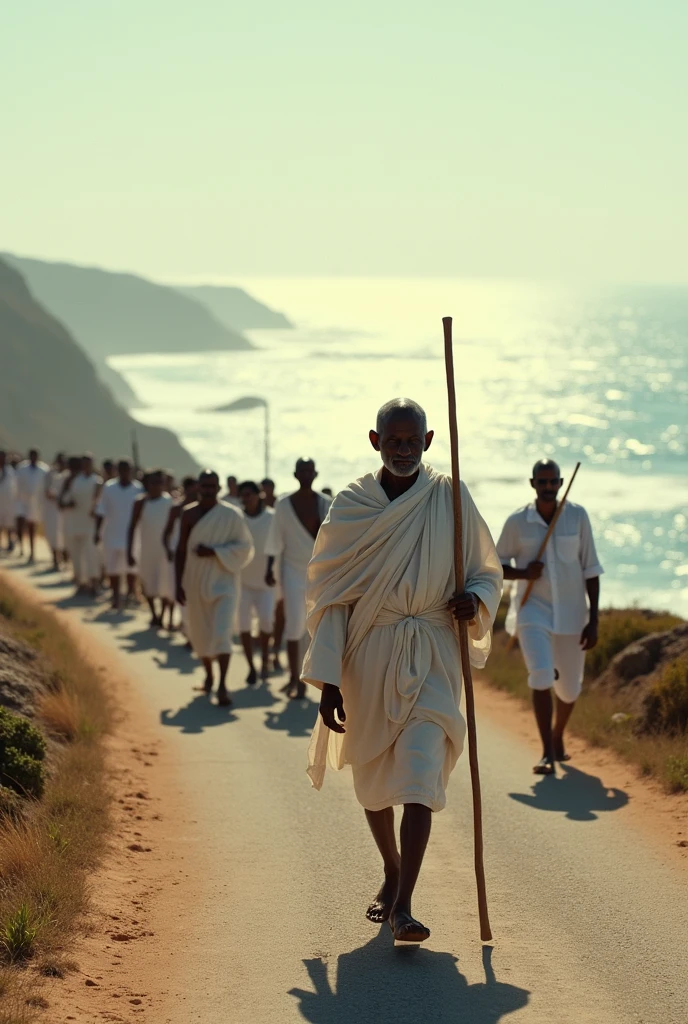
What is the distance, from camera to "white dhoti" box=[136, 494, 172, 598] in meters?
21.7

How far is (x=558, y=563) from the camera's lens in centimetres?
1159

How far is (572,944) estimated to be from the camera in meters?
7.07

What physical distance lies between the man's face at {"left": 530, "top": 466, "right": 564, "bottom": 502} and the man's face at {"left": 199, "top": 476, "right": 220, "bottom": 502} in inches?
159

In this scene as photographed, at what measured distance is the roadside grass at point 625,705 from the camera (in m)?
11.1

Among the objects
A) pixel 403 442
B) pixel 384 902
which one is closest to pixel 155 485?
pixel 384 902

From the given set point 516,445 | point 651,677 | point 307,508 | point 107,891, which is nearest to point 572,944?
point 107,891

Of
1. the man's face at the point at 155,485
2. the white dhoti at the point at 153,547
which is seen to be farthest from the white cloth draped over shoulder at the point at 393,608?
the white dhoti at the point at 153,547

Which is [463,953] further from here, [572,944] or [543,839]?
[543,839]

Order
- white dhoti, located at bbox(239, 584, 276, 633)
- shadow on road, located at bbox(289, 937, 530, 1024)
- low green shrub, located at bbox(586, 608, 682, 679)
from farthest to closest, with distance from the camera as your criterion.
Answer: white dhoti, located at bbox(239, 584, 276, 633), low green shrub, located at bbox(586, 608, 682, 679), shadow on road, located at bbox(289, 937, 530, 1024)

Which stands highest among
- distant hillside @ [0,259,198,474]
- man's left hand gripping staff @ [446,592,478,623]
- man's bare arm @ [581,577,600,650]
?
distant hillside @ [0,259,198,474]

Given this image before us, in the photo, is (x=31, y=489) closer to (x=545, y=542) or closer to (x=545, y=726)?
(x=545, y=542)

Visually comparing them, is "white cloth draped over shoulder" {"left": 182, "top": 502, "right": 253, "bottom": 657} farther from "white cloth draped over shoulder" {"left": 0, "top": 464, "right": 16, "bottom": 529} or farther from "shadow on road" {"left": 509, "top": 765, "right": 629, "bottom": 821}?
"white cloth draped over shoulder" {"left": 0, "top": 464, "right": 16, "bottom": 529}

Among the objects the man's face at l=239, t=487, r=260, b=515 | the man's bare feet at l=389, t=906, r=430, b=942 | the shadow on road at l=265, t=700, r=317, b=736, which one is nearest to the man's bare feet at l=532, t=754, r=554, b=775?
the shadow on road at l=265, t=700, r=317, b=736

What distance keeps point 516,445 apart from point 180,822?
113 m
